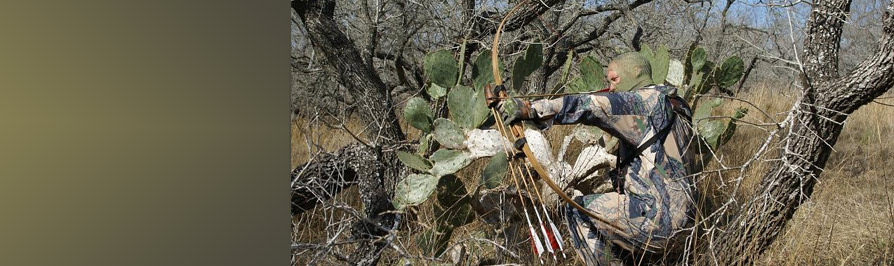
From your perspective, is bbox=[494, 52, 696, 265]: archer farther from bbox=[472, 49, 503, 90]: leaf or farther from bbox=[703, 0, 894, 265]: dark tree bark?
bbox=[472, 49, 503, 90]: leaf

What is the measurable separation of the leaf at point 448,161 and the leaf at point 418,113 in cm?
21

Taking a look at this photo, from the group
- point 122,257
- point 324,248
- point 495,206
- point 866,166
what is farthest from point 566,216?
point 866,166

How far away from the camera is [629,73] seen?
2500 millimetres

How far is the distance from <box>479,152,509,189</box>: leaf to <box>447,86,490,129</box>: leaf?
168 millimetres

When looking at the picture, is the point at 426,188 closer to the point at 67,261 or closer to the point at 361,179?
the point at 361,179

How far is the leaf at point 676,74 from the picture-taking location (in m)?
3.23

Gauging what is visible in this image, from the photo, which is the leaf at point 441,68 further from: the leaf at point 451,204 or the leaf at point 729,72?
the leaf at point 729,72

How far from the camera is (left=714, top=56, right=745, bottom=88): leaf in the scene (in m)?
3.21

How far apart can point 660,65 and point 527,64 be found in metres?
0.63

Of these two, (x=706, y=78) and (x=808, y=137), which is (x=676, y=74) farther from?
(x=808, y=137)

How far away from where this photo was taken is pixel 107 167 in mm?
915

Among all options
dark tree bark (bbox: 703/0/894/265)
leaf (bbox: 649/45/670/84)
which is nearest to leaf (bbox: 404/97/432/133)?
leaf (bbox: 649/45/670/84)

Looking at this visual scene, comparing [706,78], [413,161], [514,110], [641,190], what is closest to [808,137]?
→ [641,190]

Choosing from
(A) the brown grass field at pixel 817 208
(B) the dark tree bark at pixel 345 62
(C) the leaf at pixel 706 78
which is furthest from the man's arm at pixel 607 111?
(B) the dark tree bark at pixel 345 62
